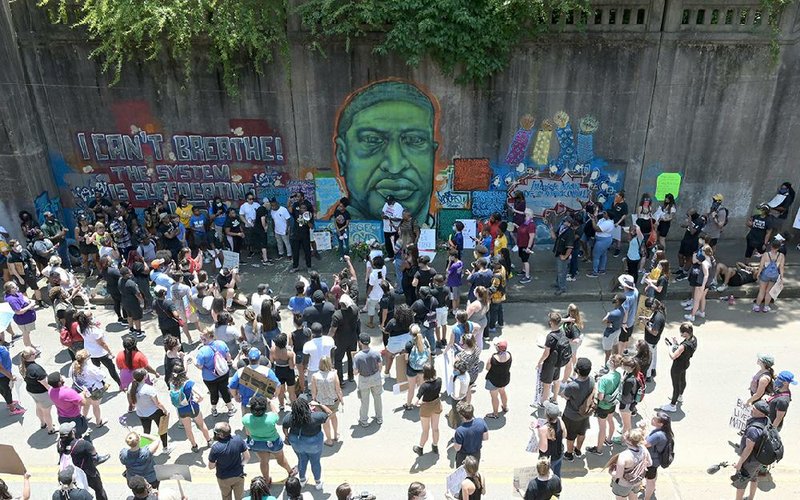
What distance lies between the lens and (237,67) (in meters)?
13.8

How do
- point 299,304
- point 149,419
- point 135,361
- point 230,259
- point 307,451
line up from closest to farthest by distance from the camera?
point 307,451, point 149,419, point 135,361, point 299,304, point 230,259

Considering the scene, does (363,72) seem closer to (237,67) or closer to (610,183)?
(237,67)

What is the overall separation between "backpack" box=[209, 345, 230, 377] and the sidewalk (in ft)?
13.2

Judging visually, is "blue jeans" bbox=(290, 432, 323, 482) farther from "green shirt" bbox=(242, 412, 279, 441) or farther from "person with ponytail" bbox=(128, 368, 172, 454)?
"person with ponytail" bbox=(128, 368, 172, 454)

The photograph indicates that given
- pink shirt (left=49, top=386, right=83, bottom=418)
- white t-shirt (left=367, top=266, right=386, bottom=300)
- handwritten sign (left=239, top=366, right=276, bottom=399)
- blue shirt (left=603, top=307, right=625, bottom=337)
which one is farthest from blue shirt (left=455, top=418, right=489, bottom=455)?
pink shirt (left=49, top=386, right=83, bottom=418)

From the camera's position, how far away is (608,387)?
26.8 feet

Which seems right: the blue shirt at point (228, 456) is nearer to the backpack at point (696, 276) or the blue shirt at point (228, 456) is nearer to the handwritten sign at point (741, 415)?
the handwritten sign at point (741, 415)

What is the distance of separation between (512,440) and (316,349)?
2.95m

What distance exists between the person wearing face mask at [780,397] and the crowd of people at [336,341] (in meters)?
0.02

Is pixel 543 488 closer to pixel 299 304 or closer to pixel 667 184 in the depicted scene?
pixel 299 304

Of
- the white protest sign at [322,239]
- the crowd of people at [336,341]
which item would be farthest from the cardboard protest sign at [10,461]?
the white protest sign at [322,239]

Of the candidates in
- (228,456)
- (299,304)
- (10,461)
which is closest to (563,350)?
(299,304)

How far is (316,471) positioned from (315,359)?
4.94ft

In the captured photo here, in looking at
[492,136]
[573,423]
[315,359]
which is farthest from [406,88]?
[573,423]
